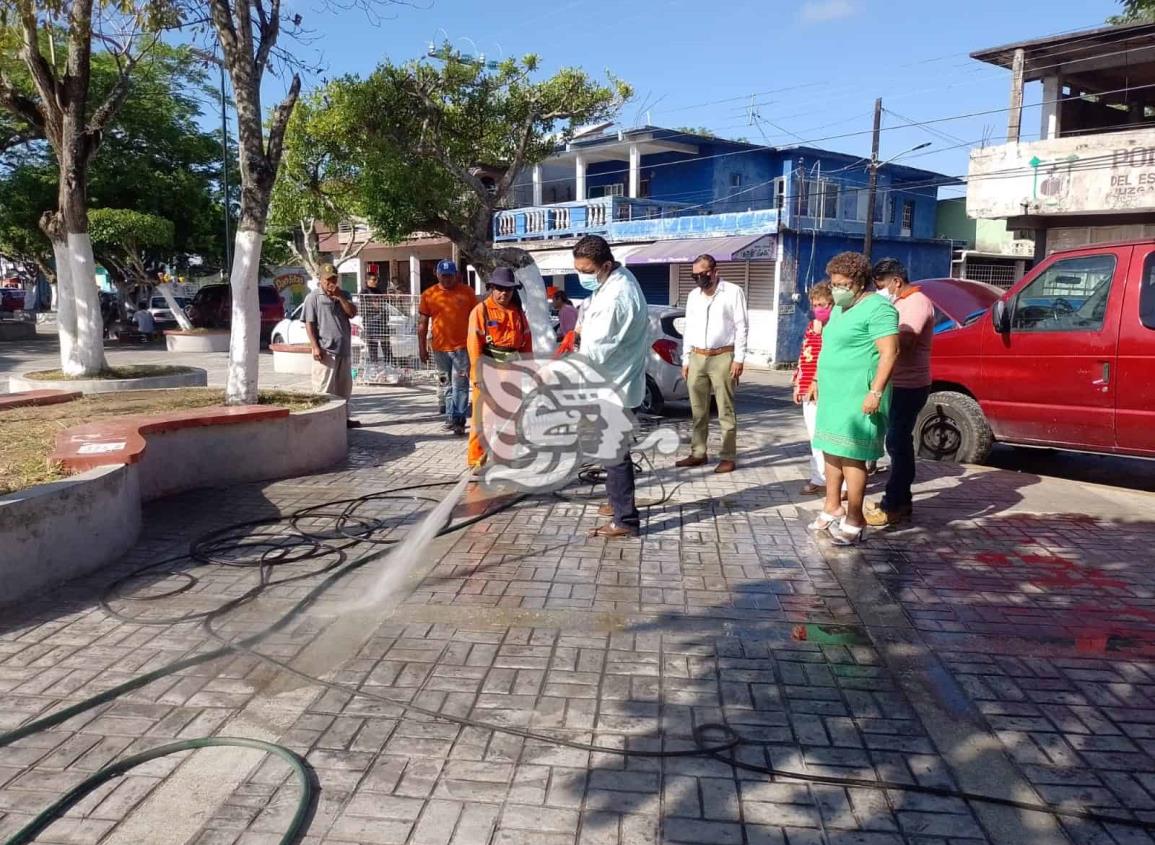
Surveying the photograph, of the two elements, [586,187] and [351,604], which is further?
[586,187]

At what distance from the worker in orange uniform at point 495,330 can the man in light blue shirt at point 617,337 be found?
59.8 inches

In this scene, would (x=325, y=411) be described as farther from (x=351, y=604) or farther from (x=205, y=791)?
(x=205, y=791)

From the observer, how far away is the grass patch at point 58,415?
17.1 ft

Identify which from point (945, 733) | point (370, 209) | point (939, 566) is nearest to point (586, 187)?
point (370, 209)

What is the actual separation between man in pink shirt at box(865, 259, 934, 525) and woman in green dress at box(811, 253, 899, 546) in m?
0.46

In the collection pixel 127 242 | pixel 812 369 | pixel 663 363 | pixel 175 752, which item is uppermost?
pixel 127 242

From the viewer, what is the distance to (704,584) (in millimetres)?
4723

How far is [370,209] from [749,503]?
10.6 m

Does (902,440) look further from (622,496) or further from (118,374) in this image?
(118,374)

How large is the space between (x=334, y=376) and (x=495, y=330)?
2.69 metres

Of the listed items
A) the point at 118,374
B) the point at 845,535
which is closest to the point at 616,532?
the point at 845,535

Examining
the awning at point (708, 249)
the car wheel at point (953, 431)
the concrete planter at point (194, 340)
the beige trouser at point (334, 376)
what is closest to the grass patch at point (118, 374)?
the beige trouser at point (334, 376)

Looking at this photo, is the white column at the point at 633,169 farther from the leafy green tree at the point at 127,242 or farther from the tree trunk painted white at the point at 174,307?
the tree trunk painted white at the point at 174,307

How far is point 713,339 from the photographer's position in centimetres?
709
